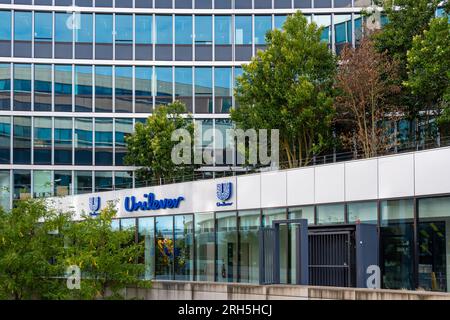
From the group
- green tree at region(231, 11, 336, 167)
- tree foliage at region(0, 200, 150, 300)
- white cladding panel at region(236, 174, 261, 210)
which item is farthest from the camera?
green tree at region(231, 11, 336, 167)

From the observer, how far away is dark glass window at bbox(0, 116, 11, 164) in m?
57.4

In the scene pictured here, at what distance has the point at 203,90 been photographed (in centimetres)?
5753

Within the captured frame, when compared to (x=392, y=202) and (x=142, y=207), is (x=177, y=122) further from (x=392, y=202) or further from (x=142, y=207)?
(x=392, y=202)

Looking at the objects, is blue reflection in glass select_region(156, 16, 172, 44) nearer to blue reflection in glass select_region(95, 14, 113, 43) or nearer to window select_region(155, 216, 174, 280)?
blue reflection in glass select_region(95, 14, 113, 43)

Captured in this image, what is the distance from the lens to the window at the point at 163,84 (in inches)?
2267

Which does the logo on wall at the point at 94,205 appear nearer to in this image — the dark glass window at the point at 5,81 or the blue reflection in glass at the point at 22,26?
the dark glass window at the point at 5,81

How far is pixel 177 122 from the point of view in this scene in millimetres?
50375

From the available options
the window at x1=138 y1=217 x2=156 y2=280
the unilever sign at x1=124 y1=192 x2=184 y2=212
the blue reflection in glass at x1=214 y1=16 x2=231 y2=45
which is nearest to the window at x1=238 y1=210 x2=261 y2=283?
the unilever sign at x1=124 y1=192 x2=184 y2=212

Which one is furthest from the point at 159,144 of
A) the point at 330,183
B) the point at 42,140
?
the point at 330,183

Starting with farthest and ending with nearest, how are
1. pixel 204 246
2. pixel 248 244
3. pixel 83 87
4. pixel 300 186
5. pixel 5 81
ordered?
pixel 83 87 < pixel 5 81 < pixel 204 246 < pixel 248 244 < pixel 300 186

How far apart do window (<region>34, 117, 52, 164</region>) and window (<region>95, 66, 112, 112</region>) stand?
138 inches

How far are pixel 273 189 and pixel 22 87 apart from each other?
96.5ft

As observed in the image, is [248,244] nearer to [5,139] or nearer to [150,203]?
[150,203]
